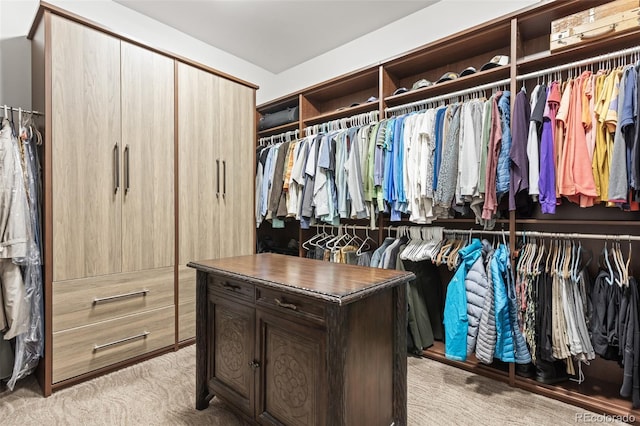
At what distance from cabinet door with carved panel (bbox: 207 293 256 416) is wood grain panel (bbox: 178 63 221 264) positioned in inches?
43.4

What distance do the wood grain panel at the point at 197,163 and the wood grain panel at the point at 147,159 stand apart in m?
0.09

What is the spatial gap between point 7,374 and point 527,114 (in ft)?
12.1

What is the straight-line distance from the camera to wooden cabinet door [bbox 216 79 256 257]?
299 cm

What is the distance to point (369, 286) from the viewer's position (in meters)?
1.31

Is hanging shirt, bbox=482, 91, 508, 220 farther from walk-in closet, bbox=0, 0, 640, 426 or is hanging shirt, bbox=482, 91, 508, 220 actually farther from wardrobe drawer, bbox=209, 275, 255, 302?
wardrobe drawer, bbox=209, 275, 255, 302

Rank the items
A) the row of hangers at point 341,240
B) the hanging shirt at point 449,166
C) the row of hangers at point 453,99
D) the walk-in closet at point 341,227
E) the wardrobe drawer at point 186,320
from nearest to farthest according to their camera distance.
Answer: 1. the walk-in closet at point 341,227
2. the hanging shirt at point 449,166
3. the row of hangers at point 453,99
4. the wardrobe drawer at point 186,320
5. the row of hangers at point 341,240

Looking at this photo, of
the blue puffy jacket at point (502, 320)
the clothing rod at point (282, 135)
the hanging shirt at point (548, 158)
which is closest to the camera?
the hanging shirt at point (548, 158)

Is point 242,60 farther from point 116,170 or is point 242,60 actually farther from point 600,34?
point 600,34

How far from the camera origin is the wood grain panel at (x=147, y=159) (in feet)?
7.72

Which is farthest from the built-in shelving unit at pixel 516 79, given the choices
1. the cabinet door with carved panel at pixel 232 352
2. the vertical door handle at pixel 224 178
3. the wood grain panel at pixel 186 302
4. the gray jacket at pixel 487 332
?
the wood grain panel at pixel 186 302

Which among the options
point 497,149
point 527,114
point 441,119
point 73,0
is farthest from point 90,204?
point 527,114

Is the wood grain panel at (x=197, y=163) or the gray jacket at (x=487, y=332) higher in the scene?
the wood grain panel at (x=197, y=163)

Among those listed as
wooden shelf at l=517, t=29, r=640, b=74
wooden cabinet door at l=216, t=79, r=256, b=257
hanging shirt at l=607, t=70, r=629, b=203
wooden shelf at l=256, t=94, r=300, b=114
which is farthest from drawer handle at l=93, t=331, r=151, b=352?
wooden shelf at l=517, t=29, r=640, b=74

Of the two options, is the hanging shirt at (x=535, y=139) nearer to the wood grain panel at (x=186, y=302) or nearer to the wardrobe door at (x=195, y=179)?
the wardrobe door at (x=195, y=179)
